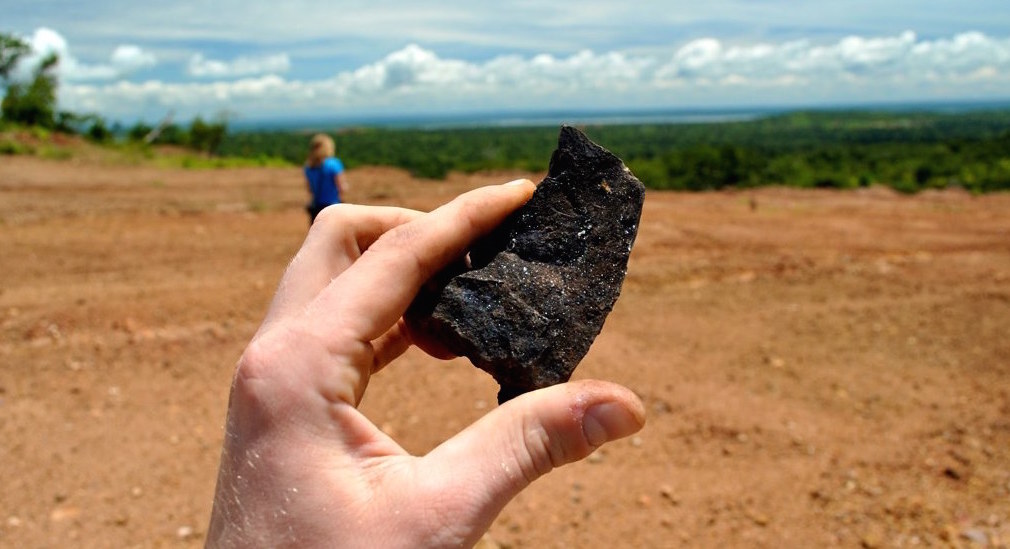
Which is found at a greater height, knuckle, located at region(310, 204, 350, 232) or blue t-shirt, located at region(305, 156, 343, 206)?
knuckle, located at region(310, 204, 350, 232)

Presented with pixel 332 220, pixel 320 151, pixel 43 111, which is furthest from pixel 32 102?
pixel 332 220

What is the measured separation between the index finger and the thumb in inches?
14.9

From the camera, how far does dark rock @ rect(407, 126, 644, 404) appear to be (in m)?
2.38

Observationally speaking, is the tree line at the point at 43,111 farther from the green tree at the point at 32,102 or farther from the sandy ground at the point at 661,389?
the sandy ground at the point at 661,389

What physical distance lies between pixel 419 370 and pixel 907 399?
14.1ft

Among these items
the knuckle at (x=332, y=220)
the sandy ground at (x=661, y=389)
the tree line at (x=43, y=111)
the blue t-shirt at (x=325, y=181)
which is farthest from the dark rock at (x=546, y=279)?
the tree line at (x=43, y=111)

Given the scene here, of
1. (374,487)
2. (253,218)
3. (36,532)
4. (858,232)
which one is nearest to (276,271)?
(253,218)

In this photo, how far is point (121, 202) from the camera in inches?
544

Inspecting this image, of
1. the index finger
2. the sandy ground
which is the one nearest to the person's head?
the sandy ground

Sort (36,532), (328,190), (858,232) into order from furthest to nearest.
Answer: (858,232) → (328,190) → (36,532)

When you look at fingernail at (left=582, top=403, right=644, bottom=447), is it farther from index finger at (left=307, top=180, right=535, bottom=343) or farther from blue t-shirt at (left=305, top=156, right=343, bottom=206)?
blue t-shirt at (left=305, top=156, right=343, bottom=206)

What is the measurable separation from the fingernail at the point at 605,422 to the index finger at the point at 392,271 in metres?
0.58

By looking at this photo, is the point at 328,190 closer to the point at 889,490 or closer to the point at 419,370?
the point at 419,370

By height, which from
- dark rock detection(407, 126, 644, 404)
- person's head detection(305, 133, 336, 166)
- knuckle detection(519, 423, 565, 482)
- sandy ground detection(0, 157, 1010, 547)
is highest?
person's head detection(305, 133, 336, 166)
